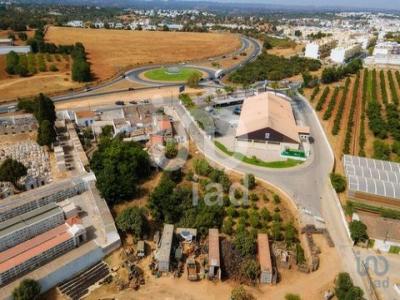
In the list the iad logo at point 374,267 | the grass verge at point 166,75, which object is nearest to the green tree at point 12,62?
the grass verge at point 166,75

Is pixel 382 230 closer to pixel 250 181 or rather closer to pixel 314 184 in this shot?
pixel 314 184

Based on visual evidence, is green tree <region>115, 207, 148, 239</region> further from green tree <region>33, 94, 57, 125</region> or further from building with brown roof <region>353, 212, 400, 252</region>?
green tree <region>33, 94, 57, 125</region>

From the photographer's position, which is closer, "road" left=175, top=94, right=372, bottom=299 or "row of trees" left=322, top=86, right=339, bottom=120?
"road" left=175, top=94, right=372, bottom=299

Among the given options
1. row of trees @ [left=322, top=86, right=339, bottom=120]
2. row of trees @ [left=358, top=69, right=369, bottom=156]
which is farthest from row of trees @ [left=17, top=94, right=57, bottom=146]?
row of trees @ [left=322, top=86, right=339, bottom=120]

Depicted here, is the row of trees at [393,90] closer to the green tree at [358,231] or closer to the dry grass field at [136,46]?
the green tree at [358,231]

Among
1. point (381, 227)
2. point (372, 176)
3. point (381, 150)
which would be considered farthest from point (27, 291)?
point (381, 150)

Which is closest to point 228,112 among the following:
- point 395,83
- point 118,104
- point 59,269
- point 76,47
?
point 118,104

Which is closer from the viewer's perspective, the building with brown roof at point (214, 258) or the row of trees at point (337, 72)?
the building with brown roof at point (214, 258)

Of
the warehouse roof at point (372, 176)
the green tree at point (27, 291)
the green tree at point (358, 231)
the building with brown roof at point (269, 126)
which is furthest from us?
the building with brown roof at point (269, 126)
